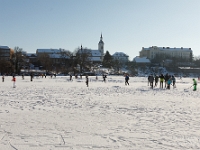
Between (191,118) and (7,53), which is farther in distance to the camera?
(7,53)

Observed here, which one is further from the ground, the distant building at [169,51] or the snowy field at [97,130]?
the distant building at [169,51]

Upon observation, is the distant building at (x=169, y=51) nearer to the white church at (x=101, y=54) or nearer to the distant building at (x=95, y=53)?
the white church at (x=101, y=54)

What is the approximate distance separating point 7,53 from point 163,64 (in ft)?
238

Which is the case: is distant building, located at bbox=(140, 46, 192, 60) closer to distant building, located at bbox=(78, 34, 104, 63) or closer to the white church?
the white church

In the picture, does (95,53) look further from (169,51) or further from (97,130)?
(97,130)

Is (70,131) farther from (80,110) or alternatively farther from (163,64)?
(163,64)

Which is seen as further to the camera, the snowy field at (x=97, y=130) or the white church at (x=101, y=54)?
the white church at (x=101, y=54)

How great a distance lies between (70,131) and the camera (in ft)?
21.9

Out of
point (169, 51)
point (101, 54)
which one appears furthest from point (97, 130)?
→ point (169, 51)

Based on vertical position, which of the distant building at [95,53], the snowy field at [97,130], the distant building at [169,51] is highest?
the distant building at [169,51]

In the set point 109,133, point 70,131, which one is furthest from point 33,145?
point 109,133

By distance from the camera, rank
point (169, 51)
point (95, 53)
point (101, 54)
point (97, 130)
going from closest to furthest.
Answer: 1. point (97, 130)
2. point (95, 53)
3. point (101, 54)
4. point (169, 51)

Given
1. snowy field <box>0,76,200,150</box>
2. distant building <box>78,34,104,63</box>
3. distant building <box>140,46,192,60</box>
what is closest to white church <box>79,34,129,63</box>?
distant building <box>78,34,104,63</box>

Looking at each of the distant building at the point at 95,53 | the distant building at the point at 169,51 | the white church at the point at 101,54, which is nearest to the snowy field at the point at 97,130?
the distant building at the point at 95,53
